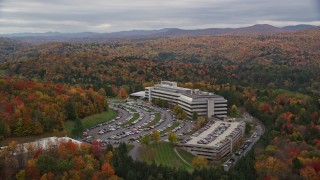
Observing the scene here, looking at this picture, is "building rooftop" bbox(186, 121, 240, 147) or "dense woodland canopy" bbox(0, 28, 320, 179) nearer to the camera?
"dense woodland canopy" bbox(0, 28, 320, 179)

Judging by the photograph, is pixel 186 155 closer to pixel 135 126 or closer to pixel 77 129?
pixel 135 126

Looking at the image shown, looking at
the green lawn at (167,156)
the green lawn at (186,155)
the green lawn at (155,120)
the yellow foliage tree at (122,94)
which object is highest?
the green lawn at (167,156)

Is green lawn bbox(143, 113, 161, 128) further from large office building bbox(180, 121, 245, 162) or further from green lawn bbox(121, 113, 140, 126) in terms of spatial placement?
large office building bbox(180, 121, 245, 162)

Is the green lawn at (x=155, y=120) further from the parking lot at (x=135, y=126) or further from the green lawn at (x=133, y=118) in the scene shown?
the green lawn at (x=133, y=118)

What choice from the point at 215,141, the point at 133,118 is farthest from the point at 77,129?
the point at 215,141

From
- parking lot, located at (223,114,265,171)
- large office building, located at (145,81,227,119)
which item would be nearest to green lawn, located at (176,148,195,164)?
parking lot, located at (223,114,265,171)

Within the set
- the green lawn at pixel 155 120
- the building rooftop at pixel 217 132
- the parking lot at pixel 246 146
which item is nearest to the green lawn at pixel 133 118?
the green lawn at pixel 155 120
